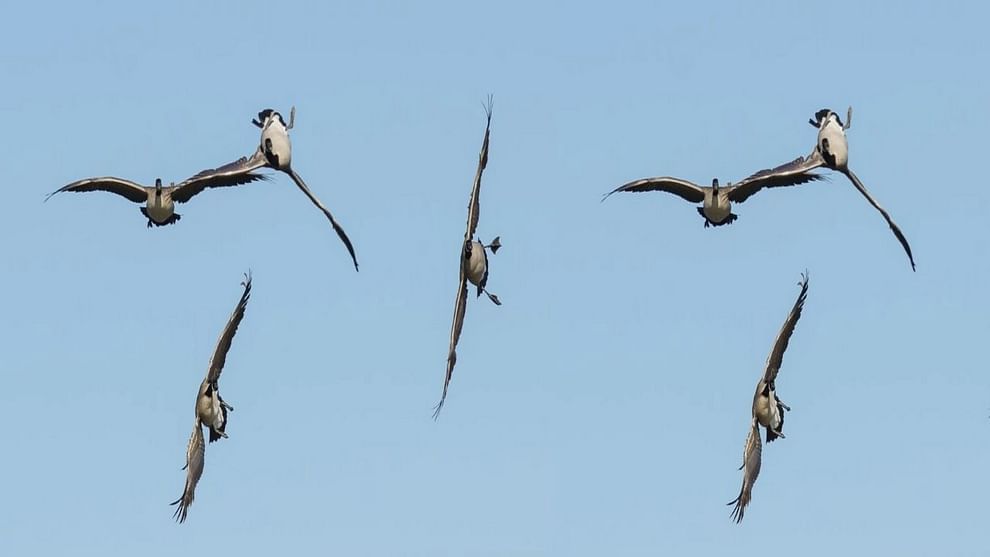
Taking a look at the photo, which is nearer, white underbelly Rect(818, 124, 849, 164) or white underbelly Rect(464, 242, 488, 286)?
white underbelly Rect(818, 124, 849, 164)

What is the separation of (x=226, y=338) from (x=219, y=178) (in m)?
4.89

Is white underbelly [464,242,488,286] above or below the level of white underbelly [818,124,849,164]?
below

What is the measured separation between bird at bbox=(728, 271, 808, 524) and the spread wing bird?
1642 centimetres

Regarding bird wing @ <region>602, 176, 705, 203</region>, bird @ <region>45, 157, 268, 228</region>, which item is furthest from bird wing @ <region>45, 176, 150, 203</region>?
bird wing @ <region>602, 176, 705, 203</region>

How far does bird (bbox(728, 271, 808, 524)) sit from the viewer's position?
325ft

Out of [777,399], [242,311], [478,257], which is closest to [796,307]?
[777,399]

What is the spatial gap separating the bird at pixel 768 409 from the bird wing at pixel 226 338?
588 inches

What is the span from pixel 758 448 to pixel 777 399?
1.52m

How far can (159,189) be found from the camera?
97.0 metres

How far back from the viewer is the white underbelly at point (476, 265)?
97.2 meters

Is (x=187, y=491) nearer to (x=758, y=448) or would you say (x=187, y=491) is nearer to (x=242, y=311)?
(x=242, y=311)

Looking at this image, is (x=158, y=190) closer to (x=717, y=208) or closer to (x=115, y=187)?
(x=115, y=187)

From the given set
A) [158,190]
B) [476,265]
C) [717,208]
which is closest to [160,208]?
[158,190]

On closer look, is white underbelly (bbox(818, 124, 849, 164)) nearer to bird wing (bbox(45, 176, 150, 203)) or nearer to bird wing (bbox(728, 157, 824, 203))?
bird wing (bbox(728, 157, 824, 203))
